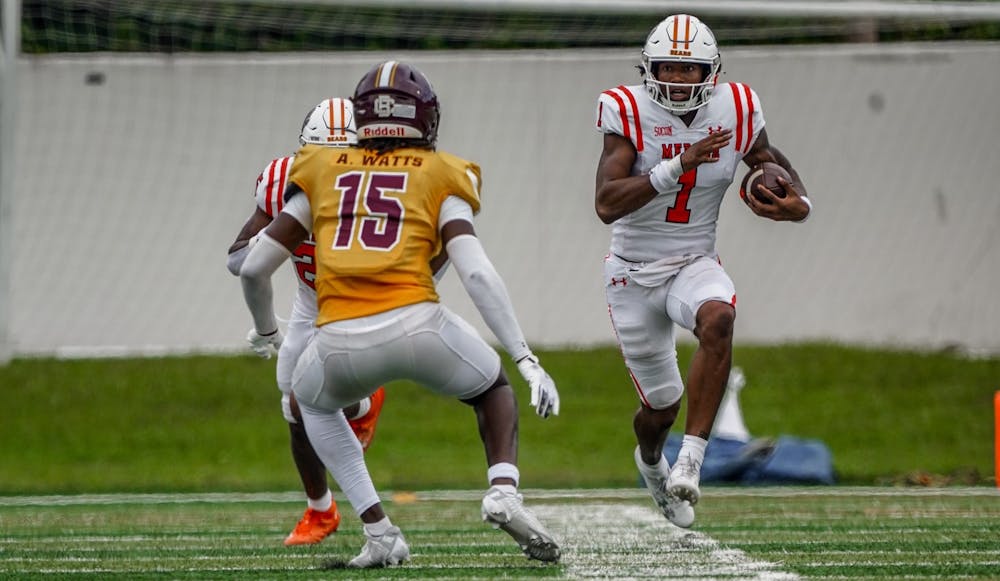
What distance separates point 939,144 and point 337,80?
5.44 m

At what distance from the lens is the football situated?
6180 millimetres

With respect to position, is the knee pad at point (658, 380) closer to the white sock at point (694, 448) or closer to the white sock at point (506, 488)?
the white sock at point (694, 448)

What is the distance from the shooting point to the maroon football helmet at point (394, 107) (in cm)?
502

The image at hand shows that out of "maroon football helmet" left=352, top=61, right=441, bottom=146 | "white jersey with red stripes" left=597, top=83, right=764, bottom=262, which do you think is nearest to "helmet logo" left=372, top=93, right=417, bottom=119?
"maroon football helmet" left=352, top=61, right=441, bottom=146

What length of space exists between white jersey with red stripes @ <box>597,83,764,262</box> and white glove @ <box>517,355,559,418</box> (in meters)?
1.68

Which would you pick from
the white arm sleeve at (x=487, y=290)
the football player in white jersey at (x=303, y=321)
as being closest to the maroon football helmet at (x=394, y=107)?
the white arm sleeve at (x=487, y=290)

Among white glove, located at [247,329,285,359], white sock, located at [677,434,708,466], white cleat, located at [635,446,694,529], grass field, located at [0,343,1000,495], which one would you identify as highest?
white glove, located at [247,329,285,359]

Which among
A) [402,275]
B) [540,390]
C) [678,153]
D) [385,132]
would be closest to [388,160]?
[385,132]

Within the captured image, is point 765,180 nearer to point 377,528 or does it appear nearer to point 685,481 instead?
point 685,481

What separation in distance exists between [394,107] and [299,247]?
4.82 ft

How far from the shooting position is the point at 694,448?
223 inches

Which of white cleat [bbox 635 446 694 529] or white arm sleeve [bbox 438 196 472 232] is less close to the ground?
white arm sleeve [bbox 438 196 472 232]

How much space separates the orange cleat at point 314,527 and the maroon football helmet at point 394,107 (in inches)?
79.4

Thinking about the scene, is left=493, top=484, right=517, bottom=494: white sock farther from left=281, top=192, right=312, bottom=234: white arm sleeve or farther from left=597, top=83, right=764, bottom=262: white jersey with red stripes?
left=597, top=83, right=764, bottom=262: white jersey with red stripes
